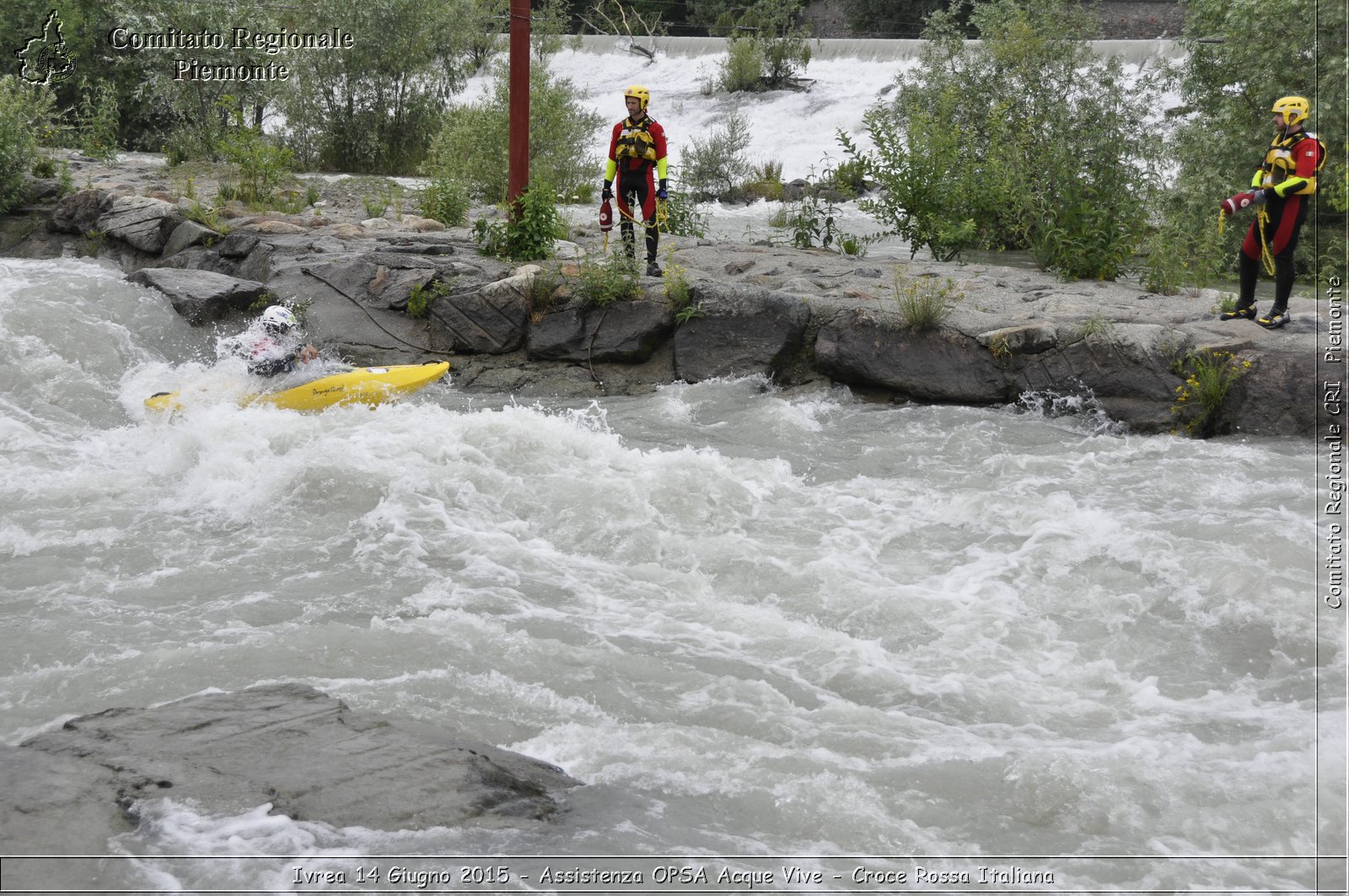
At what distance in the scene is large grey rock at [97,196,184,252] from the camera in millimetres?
10570

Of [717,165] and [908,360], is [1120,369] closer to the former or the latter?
[908,360]

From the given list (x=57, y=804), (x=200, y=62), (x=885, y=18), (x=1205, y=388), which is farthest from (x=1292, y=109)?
(x=885, y=18)

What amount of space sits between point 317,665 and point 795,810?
6.66ft

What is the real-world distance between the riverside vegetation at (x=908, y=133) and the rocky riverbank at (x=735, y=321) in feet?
2.62

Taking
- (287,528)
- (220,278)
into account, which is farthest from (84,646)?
(220,278)

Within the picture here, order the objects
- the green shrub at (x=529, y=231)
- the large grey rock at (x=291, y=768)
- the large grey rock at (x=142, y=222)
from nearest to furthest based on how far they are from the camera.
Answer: the large grey rock at (x=291, y=768), the green shrub at (x=529, y=231), the large grey rock at (x=142, y=222)

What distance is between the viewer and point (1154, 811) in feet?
11.9

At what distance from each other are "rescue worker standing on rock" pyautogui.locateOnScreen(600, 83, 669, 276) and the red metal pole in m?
0.86

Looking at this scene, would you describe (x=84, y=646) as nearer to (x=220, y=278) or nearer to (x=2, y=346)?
(x=2, y=346)

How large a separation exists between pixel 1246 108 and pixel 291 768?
12331mm

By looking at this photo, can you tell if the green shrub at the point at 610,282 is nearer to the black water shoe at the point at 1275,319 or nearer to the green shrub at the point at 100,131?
the black water shoe at the point at 1275,319

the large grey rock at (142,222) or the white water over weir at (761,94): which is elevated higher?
the white water over weir at (761,94)

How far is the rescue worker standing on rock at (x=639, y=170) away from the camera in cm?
903

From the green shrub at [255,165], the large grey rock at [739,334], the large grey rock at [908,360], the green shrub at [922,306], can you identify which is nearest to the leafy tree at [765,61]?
the green shrub at [255,165]
